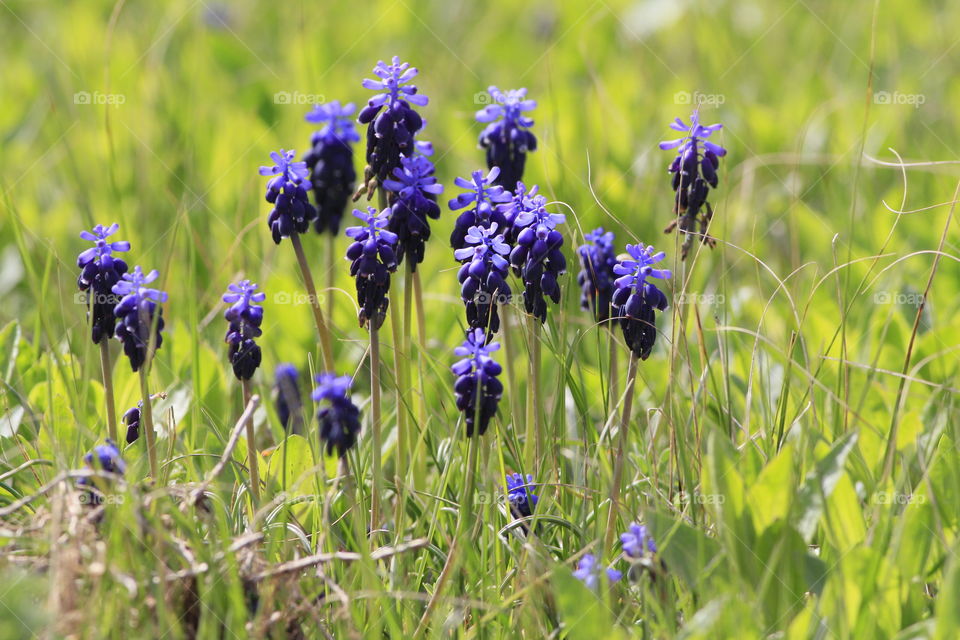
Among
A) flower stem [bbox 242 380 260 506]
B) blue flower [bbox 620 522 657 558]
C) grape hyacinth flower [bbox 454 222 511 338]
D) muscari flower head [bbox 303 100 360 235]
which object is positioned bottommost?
blue flower [bbox 620 522 657 558]

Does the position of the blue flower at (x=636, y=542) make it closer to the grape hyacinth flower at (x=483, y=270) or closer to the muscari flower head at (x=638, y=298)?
the muscari flower head at (x=638, y=298)

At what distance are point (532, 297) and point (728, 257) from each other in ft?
8.83

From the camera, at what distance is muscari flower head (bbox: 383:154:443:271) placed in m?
3.11

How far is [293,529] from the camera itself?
297 centimetres

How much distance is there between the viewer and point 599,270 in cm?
351

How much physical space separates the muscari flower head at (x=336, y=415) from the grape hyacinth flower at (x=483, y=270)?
0.52m

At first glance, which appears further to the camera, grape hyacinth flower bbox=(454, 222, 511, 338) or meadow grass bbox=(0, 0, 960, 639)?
grape hyacinth flower bbox=(454, 222, 511, 338)

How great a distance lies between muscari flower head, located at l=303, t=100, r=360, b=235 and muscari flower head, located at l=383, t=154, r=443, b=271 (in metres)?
0.15

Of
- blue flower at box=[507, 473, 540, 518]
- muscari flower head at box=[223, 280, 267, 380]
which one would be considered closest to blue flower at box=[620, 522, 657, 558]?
blue flower at box=[507, 473, 540, 518]

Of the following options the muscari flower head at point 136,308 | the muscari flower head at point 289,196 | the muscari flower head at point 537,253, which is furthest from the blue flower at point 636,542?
the muscari flower head at point 136,308

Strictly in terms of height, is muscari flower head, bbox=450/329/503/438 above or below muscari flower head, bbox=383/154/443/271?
below

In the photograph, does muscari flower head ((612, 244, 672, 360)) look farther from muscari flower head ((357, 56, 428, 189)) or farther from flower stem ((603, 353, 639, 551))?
muscari flower head ((357, 56, 428, 189))

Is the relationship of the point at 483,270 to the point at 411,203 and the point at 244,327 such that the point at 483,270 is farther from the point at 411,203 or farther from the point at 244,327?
the point at 244,327

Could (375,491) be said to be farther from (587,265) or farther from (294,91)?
(294,91)
